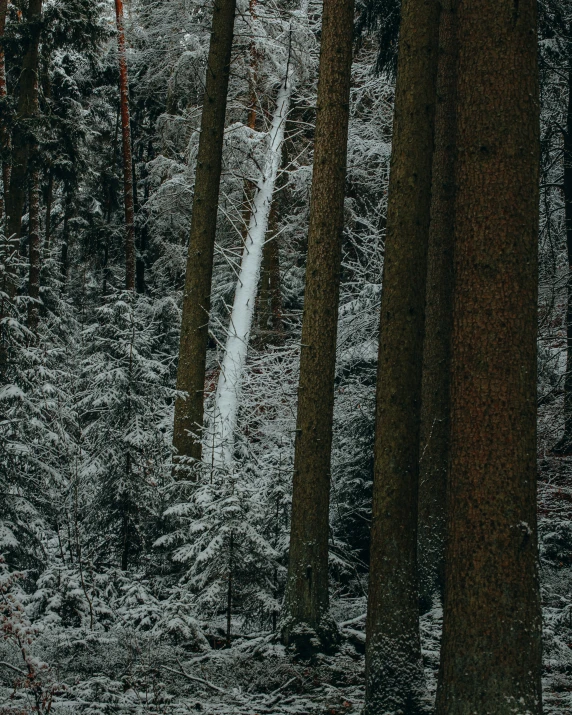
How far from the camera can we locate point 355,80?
1449cm

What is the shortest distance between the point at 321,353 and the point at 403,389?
66.0 inches

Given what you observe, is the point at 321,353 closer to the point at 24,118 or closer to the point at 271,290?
the point at 24,118

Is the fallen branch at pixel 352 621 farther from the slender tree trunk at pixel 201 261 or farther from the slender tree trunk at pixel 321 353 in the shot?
the slender tree trunk at pixel 201 261

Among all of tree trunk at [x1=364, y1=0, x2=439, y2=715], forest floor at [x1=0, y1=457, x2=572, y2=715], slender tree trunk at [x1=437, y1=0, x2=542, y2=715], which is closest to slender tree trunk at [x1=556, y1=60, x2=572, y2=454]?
forest floor at [x1=0, y1=457, x2=572, y2=715]

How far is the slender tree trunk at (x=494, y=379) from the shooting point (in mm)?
4117

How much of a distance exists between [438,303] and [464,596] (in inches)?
202

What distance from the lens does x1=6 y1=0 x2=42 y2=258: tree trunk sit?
13570mm

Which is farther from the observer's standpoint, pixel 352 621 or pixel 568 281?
pixel 568 281

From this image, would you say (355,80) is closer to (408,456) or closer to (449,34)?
(449,34)

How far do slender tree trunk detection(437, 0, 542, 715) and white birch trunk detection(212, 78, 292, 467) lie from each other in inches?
253

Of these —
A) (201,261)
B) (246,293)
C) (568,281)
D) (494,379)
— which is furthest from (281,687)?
(568,281)

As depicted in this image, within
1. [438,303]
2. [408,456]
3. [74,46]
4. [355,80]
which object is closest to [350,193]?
[355,80]

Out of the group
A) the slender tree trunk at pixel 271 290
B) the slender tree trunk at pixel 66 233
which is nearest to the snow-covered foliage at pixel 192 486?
the slender tree trunk at pixel 271 290

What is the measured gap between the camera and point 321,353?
24.3 ft
